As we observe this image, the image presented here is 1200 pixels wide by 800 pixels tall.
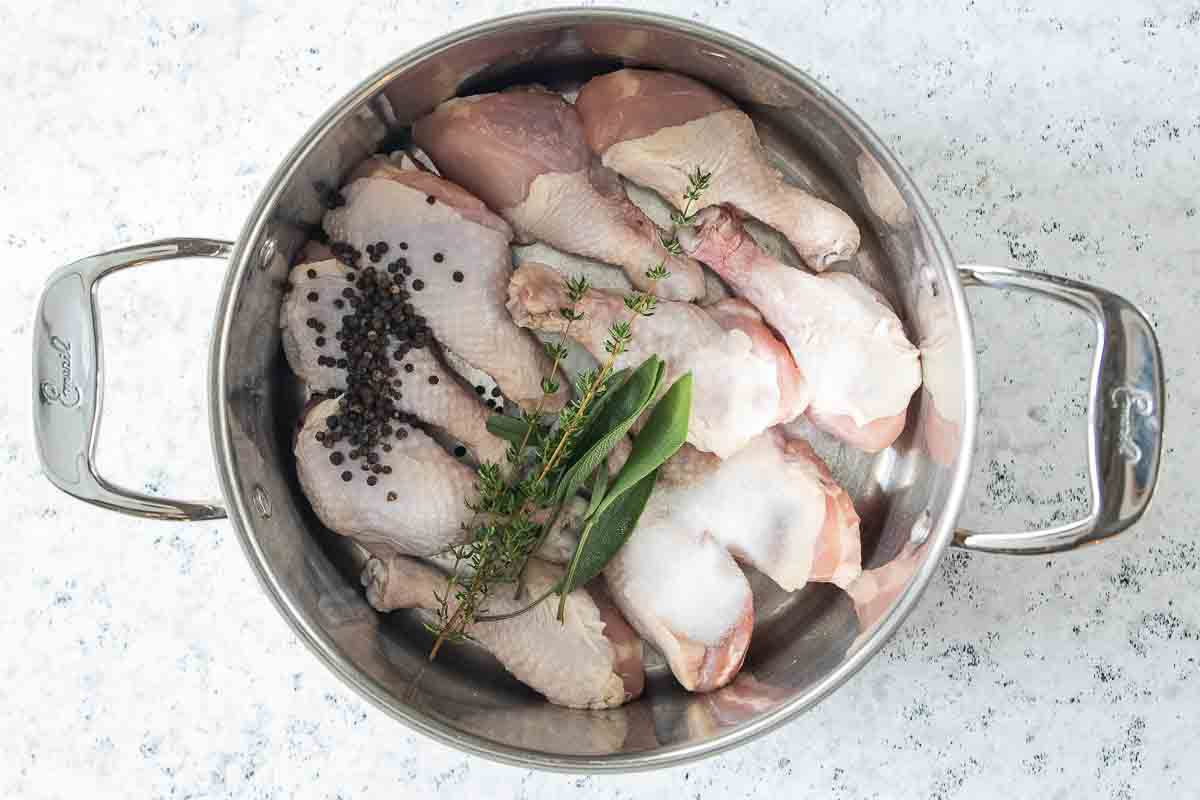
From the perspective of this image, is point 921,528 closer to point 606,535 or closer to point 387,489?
point 606,535

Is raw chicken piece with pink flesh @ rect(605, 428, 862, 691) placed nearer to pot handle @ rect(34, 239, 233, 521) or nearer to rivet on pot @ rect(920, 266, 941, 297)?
rivet on pot @ rect(920, 266, 941, 297)

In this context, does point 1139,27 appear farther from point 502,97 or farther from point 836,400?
point 502,97

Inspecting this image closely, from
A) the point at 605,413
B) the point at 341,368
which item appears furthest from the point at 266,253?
the point at 605,413

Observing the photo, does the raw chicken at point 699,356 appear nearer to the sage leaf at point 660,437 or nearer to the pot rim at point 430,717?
the sage leaf at point 660,437

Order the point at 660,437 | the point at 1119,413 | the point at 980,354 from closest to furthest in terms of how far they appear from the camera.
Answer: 1. the point at 1119,413
2. the point at 660,437
3. the point at 980,354

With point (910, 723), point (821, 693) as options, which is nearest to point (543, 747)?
point (821, 693)

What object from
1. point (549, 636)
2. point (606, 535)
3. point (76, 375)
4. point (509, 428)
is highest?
point (76, 375)
